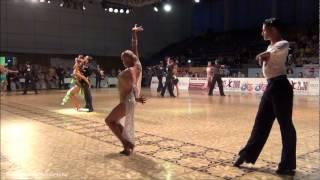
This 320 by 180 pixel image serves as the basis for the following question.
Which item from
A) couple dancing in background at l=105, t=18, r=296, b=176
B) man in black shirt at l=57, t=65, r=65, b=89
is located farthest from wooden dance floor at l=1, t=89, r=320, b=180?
man in black shirt at l=57, t=65, r=65, b=89

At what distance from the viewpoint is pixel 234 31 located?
34.4m

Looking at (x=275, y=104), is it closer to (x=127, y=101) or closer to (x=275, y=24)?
(x=275, y=24)

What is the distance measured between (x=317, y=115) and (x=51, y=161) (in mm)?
8125

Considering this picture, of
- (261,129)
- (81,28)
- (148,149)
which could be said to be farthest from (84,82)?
(81,28)

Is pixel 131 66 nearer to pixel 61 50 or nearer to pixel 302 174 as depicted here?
pixel 302 174

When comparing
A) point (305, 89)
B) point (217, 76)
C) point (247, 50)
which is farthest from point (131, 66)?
point (247, 50)

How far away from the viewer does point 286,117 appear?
4848 millimetres

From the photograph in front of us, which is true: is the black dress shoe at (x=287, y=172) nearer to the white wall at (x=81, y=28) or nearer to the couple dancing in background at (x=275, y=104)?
the couple dancing in background at (x=275, y=104)

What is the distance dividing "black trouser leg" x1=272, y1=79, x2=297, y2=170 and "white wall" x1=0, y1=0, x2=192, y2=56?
27.4 meters

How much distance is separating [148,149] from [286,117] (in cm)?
246

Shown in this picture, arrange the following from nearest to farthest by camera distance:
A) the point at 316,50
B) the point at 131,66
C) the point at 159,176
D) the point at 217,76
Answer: the point at 159,176, the point at 131,66, the point at 217,76, the point at 316,50

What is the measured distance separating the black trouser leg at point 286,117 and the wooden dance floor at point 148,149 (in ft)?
0.76

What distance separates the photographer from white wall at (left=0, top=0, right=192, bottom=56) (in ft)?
98.1

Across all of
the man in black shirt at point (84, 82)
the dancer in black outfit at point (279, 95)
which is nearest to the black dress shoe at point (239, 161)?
the dancer in black outfit at point (279, 95)
